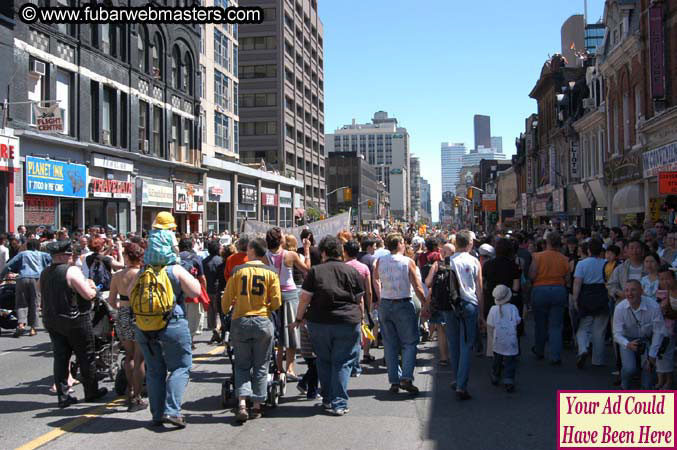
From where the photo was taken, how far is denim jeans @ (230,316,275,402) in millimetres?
6840

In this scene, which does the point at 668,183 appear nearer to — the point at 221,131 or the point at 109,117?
the point at 109,117

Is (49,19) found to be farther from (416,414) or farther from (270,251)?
(416,414)

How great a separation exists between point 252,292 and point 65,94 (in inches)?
831

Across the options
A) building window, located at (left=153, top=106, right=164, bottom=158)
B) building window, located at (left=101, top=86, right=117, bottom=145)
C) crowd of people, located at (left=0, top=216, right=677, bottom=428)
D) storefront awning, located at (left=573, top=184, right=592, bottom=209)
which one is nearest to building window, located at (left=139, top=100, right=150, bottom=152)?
building window, located at (left=153, top=106, right=164, bottom=158)

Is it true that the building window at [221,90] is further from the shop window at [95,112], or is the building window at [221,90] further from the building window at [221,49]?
the shop window at [95,112]

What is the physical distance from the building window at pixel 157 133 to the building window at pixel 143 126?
105 centimetres

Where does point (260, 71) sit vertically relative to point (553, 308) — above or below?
above

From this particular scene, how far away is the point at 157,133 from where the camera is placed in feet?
109

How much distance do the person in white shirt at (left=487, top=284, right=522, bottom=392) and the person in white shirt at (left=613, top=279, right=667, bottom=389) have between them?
3.85 feet

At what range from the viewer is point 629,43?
25.5m

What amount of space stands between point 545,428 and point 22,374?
22.9 feet

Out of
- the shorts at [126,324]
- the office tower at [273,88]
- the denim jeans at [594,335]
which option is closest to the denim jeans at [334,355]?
the shorts at [126,324]

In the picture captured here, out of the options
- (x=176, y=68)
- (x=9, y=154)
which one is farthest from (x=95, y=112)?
(x=176, y=68)

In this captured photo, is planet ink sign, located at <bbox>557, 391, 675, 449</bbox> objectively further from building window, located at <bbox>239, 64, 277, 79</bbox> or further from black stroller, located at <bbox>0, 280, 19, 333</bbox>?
building window, located at <bbox>239, 64, 277, 79</bbox>
